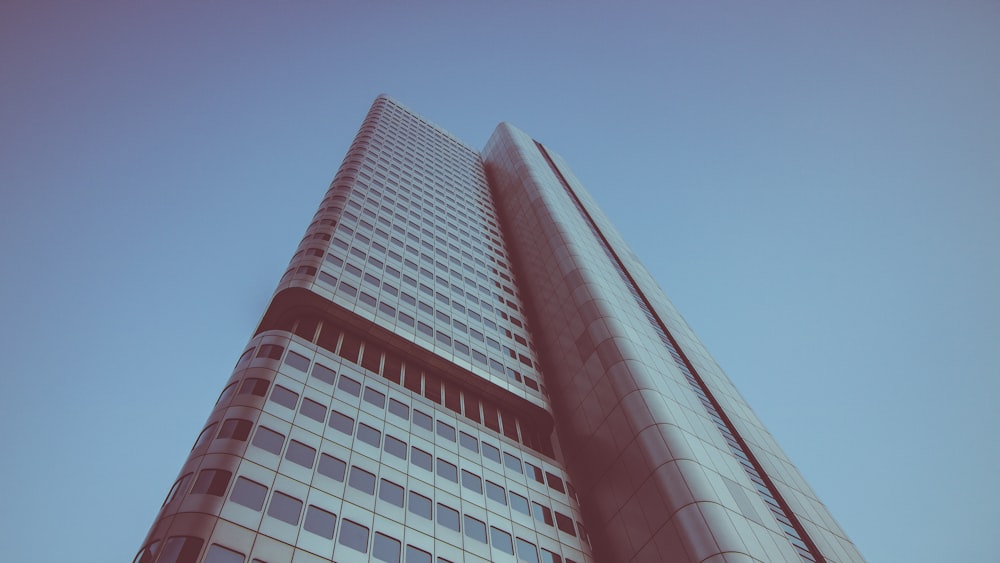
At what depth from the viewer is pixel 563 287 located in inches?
1777

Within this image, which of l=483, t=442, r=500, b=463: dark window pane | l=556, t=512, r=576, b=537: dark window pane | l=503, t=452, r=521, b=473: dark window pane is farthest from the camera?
l=503, t=452, r=521, b=473: dark window pane

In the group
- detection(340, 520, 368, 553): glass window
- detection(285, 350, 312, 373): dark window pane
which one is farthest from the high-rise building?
detection(285, 350, 312, 373): dark window pane

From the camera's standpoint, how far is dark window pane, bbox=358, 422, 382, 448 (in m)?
26.4

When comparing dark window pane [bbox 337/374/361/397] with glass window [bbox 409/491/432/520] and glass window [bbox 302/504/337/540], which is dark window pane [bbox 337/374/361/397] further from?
glass window [bbox 302/504/337/540]

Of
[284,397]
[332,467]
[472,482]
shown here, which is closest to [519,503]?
[472,482]

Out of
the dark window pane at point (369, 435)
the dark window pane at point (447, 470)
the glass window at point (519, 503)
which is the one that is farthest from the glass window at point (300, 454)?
the glass window at point (519, 503)

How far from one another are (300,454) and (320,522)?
10.8 feet

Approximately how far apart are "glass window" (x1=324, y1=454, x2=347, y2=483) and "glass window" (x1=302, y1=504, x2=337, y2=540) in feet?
6.05

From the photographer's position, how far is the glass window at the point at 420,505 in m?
24.4

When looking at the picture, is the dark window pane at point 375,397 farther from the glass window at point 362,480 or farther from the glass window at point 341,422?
the glass window at point 362,480

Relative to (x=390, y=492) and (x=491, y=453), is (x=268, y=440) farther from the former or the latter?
(x=491, y=453)

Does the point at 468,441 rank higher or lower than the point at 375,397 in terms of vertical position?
A: lower

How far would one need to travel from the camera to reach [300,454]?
23.4 meters

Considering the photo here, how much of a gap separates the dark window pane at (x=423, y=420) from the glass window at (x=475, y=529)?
5578 millimetres
